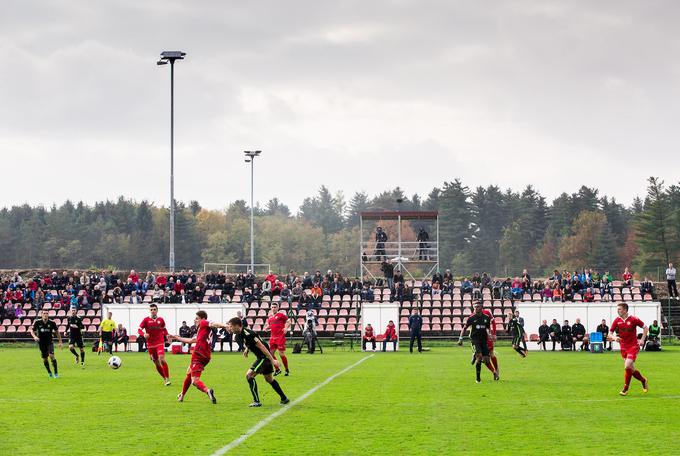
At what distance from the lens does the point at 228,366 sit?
A: 116ft

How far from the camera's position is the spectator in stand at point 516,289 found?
5778 cm

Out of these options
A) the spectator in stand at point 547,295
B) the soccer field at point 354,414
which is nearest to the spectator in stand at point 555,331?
the spectator in stand at point 547,295

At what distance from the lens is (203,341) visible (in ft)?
68.6

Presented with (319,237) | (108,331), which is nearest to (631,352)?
(108,331)

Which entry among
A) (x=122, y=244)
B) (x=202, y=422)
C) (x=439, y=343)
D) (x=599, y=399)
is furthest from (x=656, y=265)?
(x=202, y=422)

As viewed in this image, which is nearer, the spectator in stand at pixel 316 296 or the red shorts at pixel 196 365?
the red shorts at pixel 196 365

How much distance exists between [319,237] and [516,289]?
10551 centimetres

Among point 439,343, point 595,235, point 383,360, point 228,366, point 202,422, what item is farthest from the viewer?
point 595,235

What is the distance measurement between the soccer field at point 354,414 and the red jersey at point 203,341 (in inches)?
43.4

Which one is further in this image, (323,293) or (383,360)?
(323,293)

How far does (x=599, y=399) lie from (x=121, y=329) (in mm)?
34480

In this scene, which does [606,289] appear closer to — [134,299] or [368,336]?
[368,336]

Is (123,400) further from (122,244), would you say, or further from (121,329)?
(122,244)

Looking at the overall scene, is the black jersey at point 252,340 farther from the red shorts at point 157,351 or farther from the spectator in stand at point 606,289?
the spectator in stand at point 606,289
